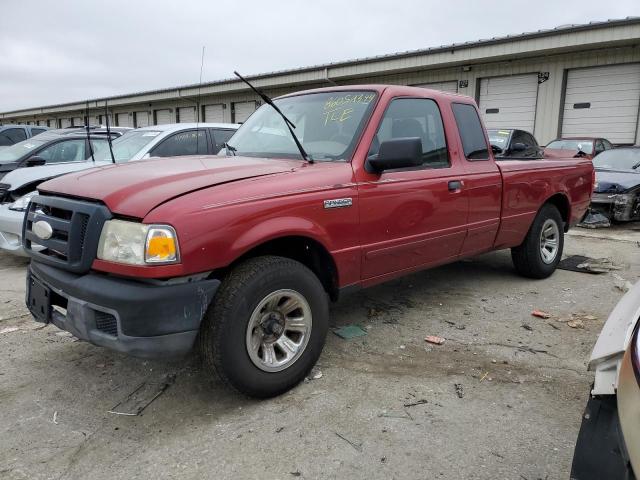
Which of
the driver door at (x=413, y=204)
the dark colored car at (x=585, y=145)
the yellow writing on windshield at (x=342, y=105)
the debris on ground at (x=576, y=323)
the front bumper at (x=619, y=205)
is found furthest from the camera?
the dark colored car at (x=585, y=145)

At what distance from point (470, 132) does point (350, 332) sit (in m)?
2.08

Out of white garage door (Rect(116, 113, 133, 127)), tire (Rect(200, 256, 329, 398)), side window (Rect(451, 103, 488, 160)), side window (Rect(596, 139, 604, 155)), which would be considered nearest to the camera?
tire (Rect(200, 256, 329, 398))

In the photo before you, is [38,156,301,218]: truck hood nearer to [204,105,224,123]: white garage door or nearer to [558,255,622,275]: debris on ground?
[558,255,622,275]: debris on ground

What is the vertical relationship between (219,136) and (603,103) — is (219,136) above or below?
below

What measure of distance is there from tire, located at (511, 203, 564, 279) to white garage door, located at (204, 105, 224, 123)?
67.0 feet

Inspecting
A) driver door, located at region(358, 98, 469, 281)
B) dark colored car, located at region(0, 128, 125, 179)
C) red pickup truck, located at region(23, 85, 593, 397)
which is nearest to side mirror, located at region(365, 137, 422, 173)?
red pickup truck, located at region(23, 85, 593, 397)

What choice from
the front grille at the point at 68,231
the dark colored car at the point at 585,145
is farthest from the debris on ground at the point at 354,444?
the dark colored car at the point at 585,145

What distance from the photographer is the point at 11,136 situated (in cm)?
1310

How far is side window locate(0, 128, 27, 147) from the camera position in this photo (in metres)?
12.9

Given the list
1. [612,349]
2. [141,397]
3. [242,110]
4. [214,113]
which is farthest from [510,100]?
[612,349]

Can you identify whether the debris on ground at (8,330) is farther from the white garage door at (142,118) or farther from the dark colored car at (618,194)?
the white garage door at (142,118)

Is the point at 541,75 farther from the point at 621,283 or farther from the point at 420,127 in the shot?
the point at 420,127

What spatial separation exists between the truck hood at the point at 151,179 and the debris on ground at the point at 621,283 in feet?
12.9

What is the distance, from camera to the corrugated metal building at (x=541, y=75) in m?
13.3
